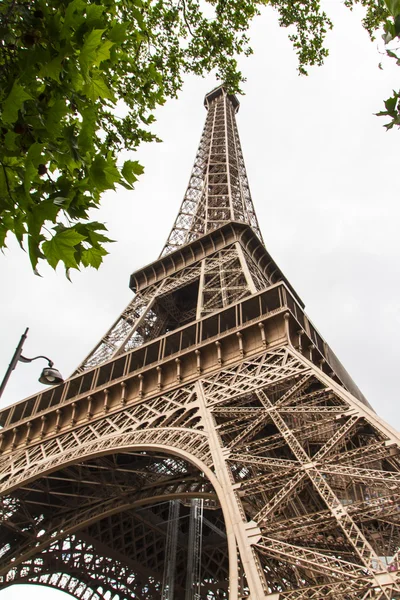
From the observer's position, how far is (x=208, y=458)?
12250 mm

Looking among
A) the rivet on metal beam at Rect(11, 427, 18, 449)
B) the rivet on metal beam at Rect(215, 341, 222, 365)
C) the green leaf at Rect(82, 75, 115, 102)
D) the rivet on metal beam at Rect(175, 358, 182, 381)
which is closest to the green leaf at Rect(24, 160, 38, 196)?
the green leaf at Rect(82, 75, 115, 102)

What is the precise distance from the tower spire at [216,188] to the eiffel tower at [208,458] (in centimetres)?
508

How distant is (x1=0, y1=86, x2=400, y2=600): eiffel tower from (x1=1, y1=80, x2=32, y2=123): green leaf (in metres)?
7.41

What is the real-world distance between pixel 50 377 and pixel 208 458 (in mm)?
4606

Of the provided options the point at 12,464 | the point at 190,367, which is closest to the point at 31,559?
the point at 12,464

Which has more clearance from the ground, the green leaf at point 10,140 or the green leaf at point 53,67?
the green leaf at point 53,67

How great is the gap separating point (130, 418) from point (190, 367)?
9.08ft

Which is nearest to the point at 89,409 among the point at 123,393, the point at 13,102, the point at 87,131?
the point at 123,393

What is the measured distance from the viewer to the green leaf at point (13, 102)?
3.52m

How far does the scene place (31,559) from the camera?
72.0 ft

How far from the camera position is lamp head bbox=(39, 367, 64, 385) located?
9.68 m

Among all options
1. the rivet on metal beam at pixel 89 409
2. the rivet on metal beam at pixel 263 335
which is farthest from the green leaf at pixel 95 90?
the rivet on metal beam at pixel 89 409

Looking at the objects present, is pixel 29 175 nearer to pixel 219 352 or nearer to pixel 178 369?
pixel 219 352

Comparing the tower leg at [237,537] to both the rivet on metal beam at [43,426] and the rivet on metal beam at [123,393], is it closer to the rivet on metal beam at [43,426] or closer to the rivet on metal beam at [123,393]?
the rivet on metal beam at [123,393]
